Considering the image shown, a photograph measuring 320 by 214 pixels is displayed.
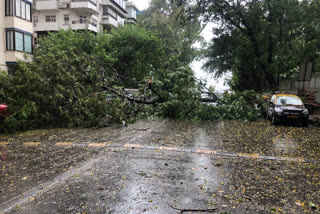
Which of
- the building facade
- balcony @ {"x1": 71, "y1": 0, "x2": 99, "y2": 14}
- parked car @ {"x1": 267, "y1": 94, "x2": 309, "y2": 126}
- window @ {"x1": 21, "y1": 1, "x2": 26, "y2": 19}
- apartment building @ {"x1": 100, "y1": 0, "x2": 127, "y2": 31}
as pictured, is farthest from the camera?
apartment building @ {"x1": 100, "y1": 0, "x2": 127, "y2": 31}

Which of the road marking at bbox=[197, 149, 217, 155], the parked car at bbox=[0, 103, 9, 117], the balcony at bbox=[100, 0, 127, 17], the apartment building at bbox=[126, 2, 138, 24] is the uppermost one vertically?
the apartment building at bbox=[126, 2, 138, 24]

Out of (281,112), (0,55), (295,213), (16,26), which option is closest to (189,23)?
(281,112)

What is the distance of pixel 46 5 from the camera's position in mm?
35188

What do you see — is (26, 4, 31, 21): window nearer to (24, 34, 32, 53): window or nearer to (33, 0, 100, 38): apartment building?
(24, 34, 32, 53): window

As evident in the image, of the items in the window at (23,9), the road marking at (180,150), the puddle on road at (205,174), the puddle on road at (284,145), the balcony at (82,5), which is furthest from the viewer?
the balcony at (82,5)

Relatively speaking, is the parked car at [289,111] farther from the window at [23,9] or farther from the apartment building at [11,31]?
the window at [23,9]

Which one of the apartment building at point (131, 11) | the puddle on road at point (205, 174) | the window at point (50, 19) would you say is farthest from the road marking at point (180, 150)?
the apartment building at point (131, 11)

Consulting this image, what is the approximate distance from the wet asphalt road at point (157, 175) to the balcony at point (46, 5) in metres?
31.1

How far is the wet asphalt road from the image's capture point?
3.83 meters

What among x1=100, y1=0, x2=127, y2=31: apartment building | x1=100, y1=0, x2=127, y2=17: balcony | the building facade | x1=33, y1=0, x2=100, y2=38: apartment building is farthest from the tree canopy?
x1=100, y1=0, x2=127, y2=17: balcony

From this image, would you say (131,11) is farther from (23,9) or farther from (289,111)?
(289,111)

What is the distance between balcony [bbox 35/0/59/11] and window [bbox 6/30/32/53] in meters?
13.0

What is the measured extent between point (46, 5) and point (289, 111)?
33518 millimetres

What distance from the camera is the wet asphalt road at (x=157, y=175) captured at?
151 inches
